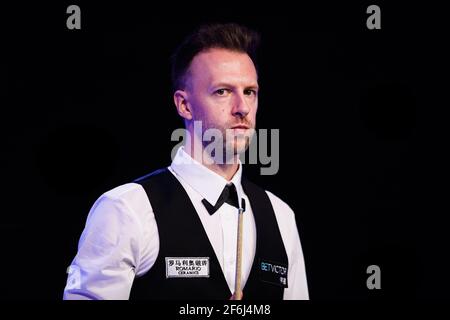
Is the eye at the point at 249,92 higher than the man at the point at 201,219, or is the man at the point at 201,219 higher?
the eye at the point at 249,92

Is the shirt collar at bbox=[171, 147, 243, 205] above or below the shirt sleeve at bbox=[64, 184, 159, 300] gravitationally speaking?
above

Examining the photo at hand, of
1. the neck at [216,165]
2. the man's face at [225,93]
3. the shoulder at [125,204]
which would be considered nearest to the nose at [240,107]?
the man's face at [225,93]

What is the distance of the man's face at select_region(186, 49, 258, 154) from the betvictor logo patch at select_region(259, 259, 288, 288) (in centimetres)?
42

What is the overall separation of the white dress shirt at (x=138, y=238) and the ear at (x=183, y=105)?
134mm

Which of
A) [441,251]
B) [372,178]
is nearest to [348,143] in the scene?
[372,178]

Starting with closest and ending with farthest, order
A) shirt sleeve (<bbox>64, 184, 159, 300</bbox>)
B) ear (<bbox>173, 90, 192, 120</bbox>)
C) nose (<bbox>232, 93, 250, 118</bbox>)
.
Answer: shirt sleeve (<bbox>64, 184, 159, 300</bbox>) < nose (<bbox>232, 93, 250, 118</bbox>) < ear (<bbox>173, 90, 192, 120</bbox>)

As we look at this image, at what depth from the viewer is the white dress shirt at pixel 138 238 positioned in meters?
1.87

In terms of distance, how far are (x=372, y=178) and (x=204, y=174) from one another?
0.97 metres

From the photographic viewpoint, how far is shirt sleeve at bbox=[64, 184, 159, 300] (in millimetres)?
1863

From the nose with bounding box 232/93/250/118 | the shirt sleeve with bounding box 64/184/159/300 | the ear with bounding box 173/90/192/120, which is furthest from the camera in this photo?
the ear with bounding box 173/90/192/120

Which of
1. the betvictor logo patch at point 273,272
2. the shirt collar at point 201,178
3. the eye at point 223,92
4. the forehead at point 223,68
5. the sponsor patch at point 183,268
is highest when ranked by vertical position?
the forehead at point 223,68

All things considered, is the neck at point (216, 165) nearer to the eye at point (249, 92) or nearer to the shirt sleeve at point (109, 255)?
the eye at point (249, 92)

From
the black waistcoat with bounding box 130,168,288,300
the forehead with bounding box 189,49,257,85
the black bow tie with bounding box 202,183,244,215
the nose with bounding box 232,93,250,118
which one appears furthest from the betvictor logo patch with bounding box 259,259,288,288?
the forehead with bounding box 189,49,257,85

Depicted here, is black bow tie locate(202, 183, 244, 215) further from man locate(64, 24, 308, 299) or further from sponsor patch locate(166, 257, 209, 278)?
sponsor patch locate(166, 257, 209, 278)
